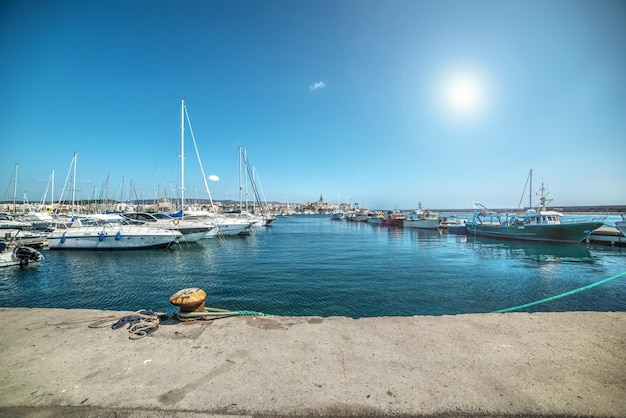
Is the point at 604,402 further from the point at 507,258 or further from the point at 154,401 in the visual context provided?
the point at 507,258

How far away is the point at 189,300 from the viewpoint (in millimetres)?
5211

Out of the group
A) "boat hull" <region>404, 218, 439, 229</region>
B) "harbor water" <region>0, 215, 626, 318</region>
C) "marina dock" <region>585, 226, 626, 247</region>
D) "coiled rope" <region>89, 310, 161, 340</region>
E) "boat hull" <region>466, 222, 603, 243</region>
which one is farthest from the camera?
"boat hull" <region>404, 218, 439, 229</region>

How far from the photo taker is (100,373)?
352 centimetres

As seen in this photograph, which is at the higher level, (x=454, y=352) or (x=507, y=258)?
(x=454, y=352)

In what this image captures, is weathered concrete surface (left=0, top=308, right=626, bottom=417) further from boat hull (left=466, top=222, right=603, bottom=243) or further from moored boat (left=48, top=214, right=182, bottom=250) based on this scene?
boat hull (left=466, top=222, right=603, bottom=243)

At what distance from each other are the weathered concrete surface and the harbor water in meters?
4.64

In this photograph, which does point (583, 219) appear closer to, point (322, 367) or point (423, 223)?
point (423, 223)

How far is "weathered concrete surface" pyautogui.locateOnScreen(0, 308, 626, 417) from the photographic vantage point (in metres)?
2.86

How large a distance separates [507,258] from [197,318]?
80.8 ft

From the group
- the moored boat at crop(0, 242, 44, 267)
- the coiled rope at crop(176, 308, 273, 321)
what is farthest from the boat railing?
the moored boat at crop(0, 242, 44, 267)

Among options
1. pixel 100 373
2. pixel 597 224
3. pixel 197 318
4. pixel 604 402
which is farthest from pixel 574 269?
pixel 100 373

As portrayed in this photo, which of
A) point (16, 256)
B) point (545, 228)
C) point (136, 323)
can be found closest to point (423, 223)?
point (545, 228)

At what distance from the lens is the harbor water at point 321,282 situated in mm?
9984

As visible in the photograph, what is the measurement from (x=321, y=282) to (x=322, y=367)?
32.0ft
